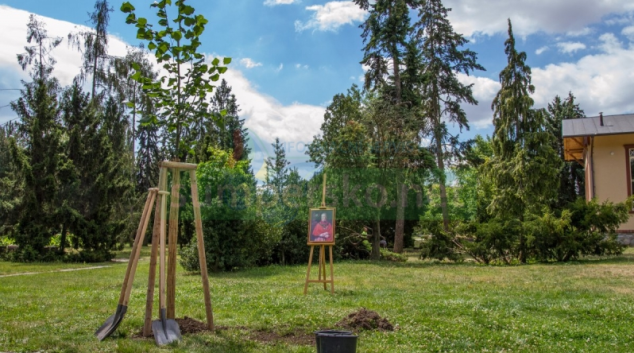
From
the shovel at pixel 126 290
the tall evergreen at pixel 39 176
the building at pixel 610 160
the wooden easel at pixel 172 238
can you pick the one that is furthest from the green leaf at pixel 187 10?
the building at pixel 610 160

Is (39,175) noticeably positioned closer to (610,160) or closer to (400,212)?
(400,212)

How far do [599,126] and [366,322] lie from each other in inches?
787

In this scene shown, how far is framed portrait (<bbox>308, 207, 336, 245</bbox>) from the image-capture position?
11039 mm

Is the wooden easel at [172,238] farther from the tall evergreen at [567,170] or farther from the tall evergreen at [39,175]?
the tall evergreen at [567,170]

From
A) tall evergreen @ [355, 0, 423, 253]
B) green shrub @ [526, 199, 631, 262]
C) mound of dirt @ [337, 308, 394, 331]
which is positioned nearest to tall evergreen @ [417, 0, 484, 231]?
tall evergreen @ [355, 0, 423, 253]

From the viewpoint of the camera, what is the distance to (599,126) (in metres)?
22.1

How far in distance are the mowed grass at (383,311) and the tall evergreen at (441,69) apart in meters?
19.5

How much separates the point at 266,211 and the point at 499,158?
10.7 metres

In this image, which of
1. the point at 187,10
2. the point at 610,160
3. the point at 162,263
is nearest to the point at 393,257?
the point at 610,160

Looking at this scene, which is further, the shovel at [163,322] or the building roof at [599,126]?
the building roof at [599,126]

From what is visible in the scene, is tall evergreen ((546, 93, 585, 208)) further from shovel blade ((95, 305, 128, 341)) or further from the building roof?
shovel blade ((95, 305, 128, 341))

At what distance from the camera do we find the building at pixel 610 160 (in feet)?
69.4

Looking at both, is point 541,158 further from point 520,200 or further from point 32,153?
point 32,153

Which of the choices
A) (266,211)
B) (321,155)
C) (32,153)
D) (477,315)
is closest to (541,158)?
(321,155)
